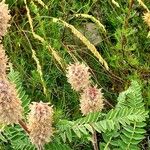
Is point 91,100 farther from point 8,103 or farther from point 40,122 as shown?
point 8,103

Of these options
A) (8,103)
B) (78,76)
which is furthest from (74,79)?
(8,103)

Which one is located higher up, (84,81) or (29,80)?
(29,80)

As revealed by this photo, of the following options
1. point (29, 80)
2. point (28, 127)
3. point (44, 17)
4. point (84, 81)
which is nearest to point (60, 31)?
point (44, 17)

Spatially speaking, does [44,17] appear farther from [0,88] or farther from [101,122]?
[0,88]

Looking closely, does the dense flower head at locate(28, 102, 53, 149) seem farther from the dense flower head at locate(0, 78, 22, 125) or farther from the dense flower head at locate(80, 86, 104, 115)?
the dense flower head at locate(80, 86, 104, 115)

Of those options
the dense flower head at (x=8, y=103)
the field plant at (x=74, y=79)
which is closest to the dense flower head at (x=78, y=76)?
the field plant at (x=74, y=79)

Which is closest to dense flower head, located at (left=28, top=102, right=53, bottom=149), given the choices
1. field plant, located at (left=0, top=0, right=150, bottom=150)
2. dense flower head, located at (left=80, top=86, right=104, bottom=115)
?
field plant, located at (left=0, top=0, right=150, bottom=150)

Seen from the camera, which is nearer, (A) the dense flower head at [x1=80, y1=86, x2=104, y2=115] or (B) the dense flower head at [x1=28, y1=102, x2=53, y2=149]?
(B) the dense flower head at [x1=28, y1=102, x2=53, y2=149]
